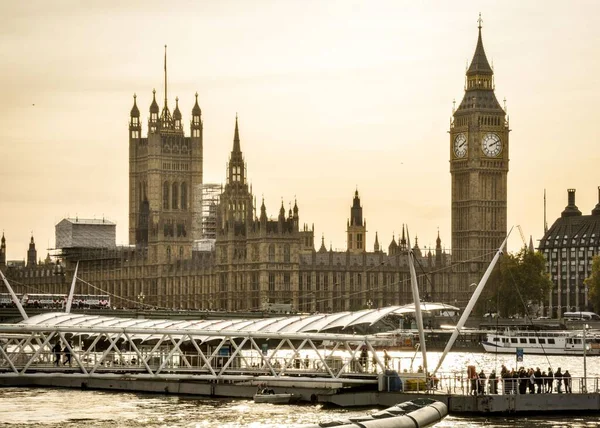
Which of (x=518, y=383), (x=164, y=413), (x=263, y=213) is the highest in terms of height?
(x=263, y=213)

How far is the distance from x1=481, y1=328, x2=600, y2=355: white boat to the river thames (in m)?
60.1

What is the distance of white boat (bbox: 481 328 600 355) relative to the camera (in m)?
143

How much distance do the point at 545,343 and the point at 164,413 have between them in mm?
76934

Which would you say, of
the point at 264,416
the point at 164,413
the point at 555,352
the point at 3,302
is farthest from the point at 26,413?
the point at 3,302

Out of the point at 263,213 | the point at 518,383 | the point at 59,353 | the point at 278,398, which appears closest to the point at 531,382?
the point at 518,383

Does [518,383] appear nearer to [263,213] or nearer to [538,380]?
[538,380]

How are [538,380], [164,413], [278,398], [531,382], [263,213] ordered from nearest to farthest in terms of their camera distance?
[164,413]
[531,382]
[538,380]
[278,398]
[263,213]

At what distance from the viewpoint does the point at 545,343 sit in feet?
472

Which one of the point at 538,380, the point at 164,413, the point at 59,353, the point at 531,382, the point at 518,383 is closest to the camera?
the point at 518,383

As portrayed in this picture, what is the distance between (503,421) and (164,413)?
14.4 meters

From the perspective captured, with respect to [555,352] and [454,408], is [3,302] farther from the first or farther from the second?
[454,408]

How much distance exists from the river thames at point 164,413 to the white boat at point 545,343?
60058 millimetres

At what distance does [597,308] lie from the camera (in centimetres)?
19188

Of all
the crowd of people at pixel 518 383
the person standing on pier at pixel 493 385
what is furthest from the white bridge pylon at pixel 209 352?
the person standing on pier at pixel 493 385
